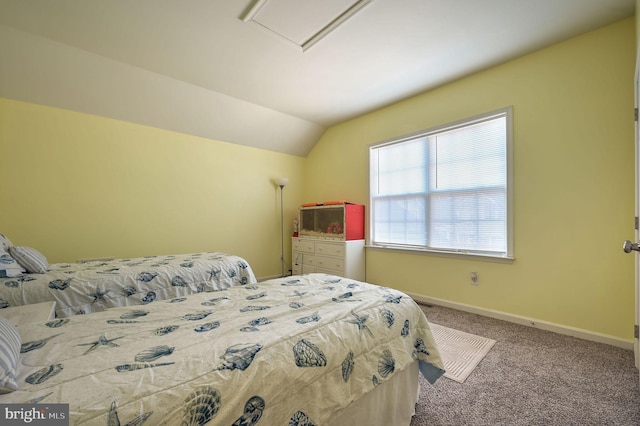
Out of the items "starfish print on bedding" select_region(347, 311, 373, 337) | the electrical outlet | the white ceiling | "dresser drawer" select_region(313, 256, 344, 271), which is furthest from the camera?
"dresser drawer" select_region(313, 256, 344, 271)

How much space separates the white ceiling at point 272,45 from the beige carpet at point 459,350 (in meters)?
2.59

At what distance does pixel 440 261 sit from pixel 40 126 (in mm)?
4601

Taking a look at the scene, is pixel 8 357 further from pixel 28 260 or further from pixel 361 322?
pixel 28 260

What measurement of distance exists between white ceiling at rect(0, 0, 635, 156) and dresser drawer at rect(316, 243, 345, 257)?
6.51 ft

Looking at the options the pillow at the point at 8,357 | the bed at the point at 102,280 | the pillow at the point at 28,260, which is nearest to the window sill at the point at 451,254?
the bed at the point at 102,280

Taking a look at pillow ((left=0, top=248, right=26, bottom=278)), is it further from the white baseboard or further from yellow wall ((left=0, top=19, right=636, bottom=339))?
the white baseboard

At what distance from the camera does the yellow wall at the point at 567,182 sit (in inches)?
82.8

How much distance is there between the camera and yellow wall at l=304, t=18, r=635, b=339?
2.10m

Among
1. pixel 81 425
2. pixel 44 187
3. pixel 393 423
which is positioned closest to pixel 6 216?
pixel 44 187

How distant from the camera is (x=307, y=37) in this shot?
2.27 meters

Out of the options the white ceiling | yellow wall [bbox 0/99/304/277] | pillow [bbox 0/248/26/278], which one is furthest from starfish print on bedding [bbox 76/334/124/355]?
yellow wall [bbox 0/99/304/277]

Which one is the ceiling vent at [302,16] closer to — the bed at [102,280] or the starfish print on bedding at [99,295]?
the bed at [102,280]

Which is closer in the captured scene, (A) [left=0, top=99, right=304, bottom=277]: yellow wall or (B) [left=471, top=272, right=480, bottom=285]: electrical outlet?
(A) [left=0, top=99, right=304, bottom=277]: yellow wall

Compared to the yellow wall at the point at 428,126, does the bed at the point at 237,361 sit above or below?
below
